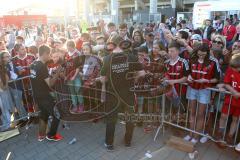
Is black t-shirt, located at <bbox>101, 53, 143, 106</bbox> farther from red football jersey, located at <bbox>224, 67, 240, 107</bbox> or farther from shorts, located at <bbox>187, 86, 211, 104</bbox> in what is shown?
red football jersey, located at <bbox>224, 67, 240, 107</bbox>

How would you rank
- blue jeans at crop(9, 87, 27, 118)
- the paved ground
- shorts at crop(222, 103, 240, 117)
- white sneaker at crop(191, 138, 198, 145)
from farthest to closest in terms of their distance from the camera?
blue jeans at crop(9, 87, 27, 118) → white sneaker at crop(191, 138, 198, 145) → the paved ground → shorts at crop(222, 103, 240, 117)

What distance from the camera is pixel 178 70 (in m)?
4.42

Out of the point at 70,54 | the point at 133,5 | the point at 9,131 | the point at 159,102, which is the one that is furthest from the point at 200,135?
the point at 133,5

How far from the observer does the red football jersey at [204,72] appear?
407cm

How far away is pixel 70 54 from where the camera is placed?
5676 mm

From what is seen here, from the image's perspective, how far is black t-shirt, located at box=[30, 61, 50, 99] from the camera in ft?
14.0

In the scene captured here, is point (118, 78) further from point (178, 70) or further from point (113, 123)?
point (178, 70)

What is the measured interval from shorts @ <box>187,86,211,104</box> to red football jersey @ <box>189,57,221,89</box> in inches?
4.9

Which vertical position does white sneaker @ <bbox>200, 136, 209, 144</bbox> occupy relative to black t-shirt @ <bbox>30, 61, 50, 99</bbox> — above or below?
below

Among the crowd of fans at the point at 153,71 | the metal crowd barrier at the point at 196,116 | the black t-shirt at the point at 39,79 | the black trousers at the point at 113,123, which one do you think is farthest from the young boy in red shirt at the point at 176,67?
the black t-shirt at the point at 39,79

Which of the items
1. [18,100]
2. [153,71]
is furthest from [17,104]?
[153,71]

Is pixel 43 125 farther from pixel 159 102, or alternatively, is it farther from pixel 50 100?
pixel 159 102

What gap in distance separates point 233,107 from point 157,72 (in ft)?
5.40

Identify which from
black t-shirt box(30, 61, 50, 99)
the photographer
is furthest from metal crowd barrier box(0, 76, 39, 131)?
the photographer
